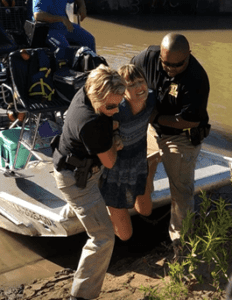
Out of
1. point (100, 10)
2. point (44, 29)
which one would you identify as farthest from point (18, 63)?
point (100, 10)

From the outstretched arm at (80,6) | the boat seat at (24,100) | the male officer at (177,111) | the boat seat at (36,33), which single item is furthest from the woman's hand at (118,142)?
the outstretched arm at (80,6)

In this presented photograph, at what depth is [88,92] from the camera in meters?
2.80

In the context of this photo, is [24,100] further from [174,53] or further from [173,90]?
[174,53]

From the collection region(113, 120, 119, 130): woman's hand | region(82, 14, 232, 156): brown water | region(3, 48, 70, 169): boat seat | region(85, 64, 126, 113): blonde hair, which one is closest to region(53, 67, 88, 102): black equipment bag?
region(3, 48, 70, 169): boat seat

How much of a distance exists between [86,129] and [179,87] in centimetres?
→ 95

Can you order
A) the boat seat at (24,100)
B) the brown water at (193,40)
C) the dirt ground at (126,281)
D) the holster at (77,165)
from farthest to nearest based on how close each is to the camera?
the brown water at (193,40), the boat seat at (24,100), the dirt ground at (126,281), the holster at (77,165)

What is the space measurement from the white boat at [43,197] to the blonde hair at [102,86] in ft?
4.16

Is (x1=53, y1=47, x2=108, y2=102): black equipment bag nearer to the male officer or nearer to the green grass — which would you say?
the male officer

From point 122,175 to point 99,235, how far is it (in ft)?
1.62

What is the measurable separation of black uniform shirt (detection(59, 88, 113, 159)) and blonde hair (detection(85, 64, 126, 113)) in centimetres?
6

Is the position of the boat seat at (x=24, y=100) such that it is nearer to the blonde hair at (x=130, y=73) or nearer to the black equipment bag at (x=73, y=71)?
the black equipment bag at (x=73, y=71)

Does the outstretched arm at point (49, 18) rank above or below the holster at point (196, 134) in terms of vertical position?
above

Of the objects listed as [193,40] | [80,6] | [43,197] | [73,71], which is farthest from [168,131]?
[193,40]

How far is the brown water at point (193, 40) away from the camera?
30.0 feet
